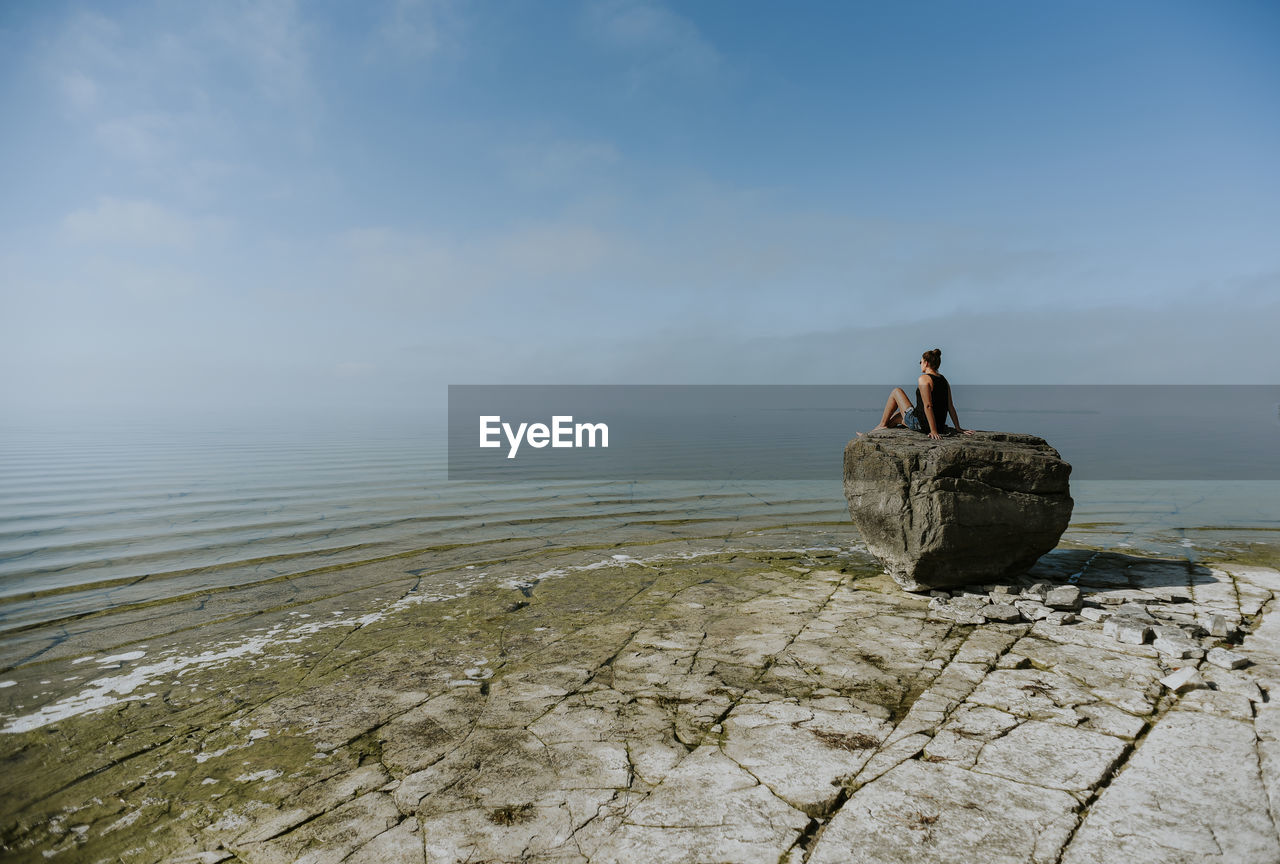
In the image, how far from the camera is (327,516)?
12.1m

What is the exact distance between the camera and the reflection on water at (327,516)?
340 inches

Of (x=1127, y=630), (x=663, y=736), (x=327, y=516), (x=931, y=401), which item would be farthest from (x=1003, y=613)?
(x=327, y=516)

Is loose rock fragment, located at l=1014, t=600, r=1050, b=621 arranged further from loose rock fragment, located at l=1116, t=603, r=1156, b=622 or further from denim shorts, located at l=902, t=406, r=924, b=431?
denim shorts, located at l=902, t=406, r=924, b=431

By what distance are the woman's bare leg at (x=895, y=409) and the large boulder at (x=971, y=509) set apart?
1.19 m

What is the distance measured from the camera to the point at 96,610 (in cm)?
711

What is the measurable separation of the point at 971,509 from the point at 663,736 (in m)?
4.23

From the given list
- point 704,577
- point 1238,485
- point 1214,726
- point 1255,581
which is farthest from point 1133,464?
point 1214,726

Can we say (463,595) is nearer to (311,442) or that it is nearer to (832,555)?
(832,555)

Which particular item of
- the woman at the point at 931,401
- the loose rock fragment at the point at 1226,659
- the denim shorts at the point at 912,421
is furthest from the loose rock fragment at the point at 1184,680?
the denim shorts at the point at 912,421

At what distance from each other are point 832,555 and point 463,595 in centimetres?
467

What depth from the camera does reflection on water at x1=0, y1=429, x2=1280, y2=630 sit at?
28.3ft

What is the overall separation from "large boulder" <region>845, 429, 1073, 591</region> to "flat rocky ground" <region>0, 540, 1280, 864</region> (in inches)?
20.4

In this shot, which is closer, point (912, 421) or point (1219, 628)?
point (1219, 628)

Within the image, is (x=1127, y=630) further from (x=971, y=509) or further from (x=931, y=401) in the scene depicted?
(x=931, y=401)
